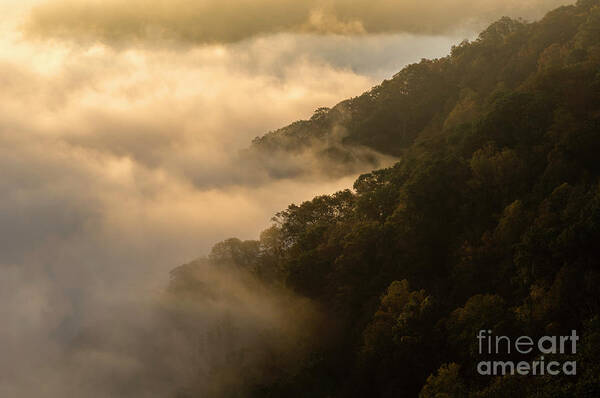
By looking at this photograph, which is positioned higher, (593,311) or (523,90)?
(523,90)

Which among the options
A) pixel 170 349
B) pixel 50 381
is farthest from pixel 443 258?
pixel 50 381

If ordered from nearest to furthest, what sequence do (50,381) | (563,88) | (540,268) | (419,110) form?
(540,268) → (563,88) → (419,110) → (50,381)

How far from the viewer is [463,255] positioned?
61719mm

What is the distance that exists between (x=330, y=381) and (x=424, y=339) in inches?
486

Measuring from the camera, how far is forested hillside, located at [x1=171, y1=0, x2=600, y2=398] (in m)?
48.7

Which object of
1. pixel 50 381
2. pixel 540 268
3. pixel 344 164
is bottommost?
pixel 50 381

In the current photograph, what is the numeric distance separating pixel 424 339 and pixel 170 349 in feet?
247

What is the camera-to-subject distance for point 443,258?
217ft

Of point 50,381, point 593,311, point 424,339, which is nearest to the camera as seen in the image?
point 593,311

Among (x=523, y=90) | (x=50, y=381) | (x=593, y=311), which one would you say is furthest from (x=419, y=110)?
(x=50, y=381)

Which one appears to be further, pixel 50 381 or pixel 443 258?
pixel 50 381

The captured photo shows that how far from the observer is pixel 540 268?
169ft

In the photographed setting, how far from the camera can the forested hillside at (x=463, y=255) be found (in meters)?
48.7

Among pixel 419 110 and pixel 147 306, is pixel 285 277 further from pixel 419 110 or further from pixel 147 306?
pixel 147 306
